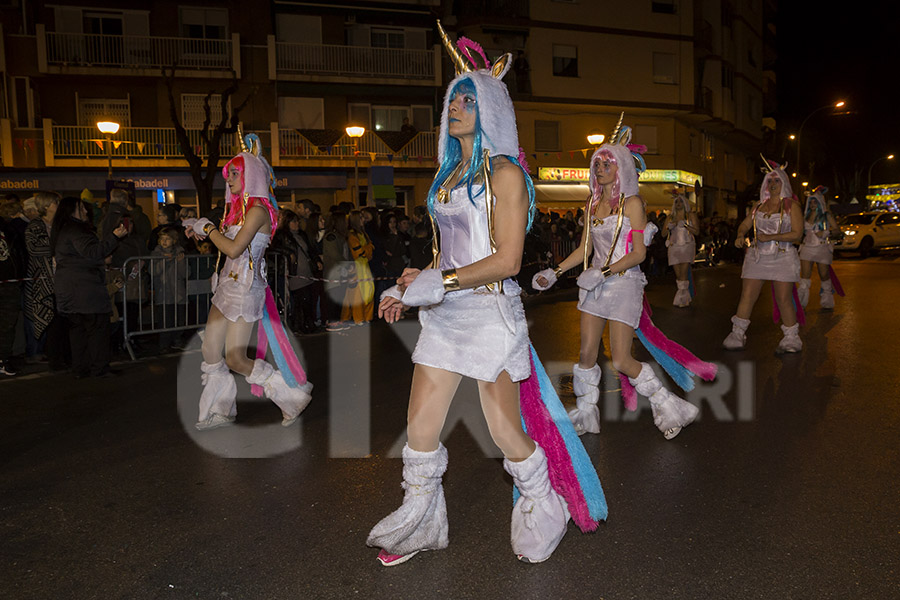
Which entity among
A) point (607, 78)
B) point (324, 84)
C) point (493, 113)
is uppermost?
point (607, 78)

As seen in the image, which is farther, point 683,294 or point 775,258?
point 683,294

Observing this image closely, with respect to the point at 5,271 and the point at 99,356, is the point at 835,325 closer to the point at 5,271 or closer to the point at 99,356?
the point at 99,356

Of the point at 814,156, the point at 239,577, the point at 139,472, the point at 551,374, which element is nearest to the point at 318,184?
the point at 551,374

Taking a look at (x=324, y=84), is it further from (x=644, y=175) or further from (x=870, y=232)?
(x=870, y=232)

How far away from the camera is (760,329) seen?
1105cm

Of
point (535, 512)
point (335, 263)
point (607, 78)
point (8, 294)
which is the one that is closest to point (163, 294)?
point (8, 294)

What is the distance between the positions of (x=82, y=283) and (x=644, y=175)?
98.7ft

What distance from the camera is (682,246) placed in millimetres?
14695

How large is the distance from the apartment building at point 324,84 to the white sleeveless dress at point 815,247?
10.7 m

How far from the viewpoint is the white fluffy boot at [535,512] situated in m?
3.47

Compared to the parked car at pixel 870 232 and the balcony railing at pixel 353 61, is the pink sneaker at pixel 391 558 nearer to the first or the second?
the balcony railing at pixel 353 61

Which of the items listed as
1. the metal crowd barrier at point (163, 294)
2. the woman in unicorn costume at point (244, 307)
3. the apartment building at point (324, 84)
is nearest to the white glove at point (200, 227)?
the woman in unicorn costume at point (244, 307)

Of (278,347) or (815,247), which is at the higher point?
(815,247)

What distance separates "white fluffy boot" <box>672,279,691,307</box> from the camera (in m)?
14.2
